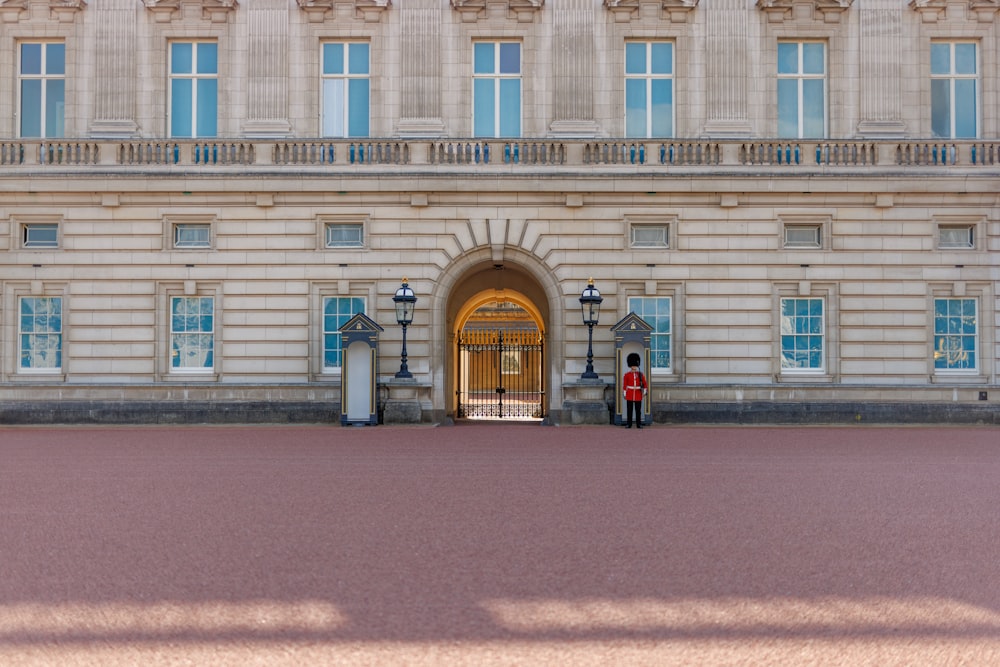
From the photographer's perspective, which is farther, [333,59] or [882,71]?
[333,59]

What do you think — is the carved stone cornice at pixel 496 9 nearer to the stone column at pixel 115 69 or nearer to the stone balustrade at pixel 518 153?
the stone balustrade at pixel 518 153

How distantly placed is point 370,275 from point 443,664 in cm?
1859

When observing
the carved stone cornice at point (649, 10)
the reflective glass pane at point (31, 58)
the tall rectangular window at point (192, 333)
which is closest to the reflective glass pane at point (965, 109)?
the carved stone cornice at point (649, 10)

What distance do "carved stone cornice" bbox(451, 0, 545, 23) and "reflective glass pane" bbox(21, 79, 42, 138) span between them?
414 inches

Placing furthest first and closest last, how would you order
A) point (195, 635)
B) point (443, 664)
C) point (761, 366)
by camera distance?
point (761, 366) → point (195, 635) → point (443, 664)

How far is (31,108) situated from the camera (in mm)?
23375

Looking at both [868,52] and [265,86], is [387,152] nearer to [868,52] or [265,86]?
[265,86]

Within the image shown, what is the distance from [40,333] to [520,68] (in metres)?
13.4

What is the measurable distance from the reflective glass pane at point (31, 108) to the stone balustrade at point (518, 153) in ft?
Result: 2.72

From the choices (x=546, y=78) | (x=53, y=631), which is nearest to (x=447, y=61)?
(x=546, y=78)

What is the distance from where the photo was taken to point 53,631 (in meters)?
5.17

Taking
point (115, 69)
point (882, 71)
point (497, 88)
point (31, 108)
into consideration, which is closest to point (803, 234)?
point (882, 71)

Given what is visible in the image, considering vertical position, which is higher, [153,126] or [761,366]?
[153,126]

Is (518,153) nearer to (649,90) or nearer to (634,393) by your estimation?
(649,90)
